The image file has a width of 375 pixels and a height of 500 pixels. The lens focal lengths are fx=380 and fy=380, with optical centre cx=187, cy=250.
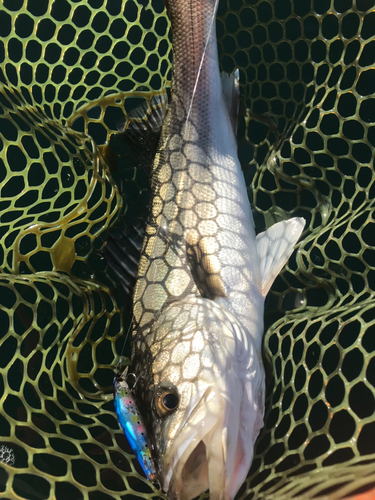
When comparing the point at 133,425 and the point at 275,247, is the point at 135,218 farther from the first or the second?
the point at 133,425

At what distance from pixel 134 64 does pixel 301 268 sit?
2197 mm

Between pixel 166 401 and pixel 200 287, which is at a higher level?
pixel 200 287

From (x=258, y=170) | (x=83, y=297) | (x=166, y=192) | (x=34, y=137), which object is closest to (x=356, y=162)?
(x=258, y=170)

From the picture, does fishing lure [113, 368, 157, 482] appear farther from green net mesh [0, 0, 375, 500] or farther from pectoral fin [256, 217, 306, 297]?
pectoral fin [256, 217, 306, 297]

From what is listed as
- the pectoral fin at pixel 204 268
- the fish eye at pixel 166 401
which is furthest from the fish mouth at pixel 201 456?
the pectoral fin at pixel 204 268

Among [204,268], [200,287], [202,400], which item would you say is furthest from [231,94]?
[202,400]

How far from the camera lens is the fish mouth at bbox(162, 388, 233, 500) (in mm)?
1501

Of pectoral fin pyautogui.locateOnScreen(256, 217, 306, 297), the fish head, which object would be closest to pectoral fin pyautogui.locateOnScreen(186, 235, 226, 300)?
the fish head

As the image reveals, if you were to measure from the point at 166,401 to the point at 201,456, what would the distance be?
26 centimetres

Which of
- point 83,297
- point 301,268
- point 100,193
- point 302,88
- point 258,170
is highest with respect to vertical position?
point 302,88

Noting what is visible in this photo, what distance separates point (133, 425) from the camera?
1779 millimetres

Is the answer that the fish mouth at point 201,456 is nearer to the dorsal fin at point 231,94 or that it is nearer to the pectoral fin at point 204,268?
the pectoral fin at point 204,268

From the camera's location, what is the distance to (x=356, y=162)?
2.42 meters

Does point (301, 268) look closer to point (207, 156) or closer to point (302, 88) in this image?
point (207, 156)
